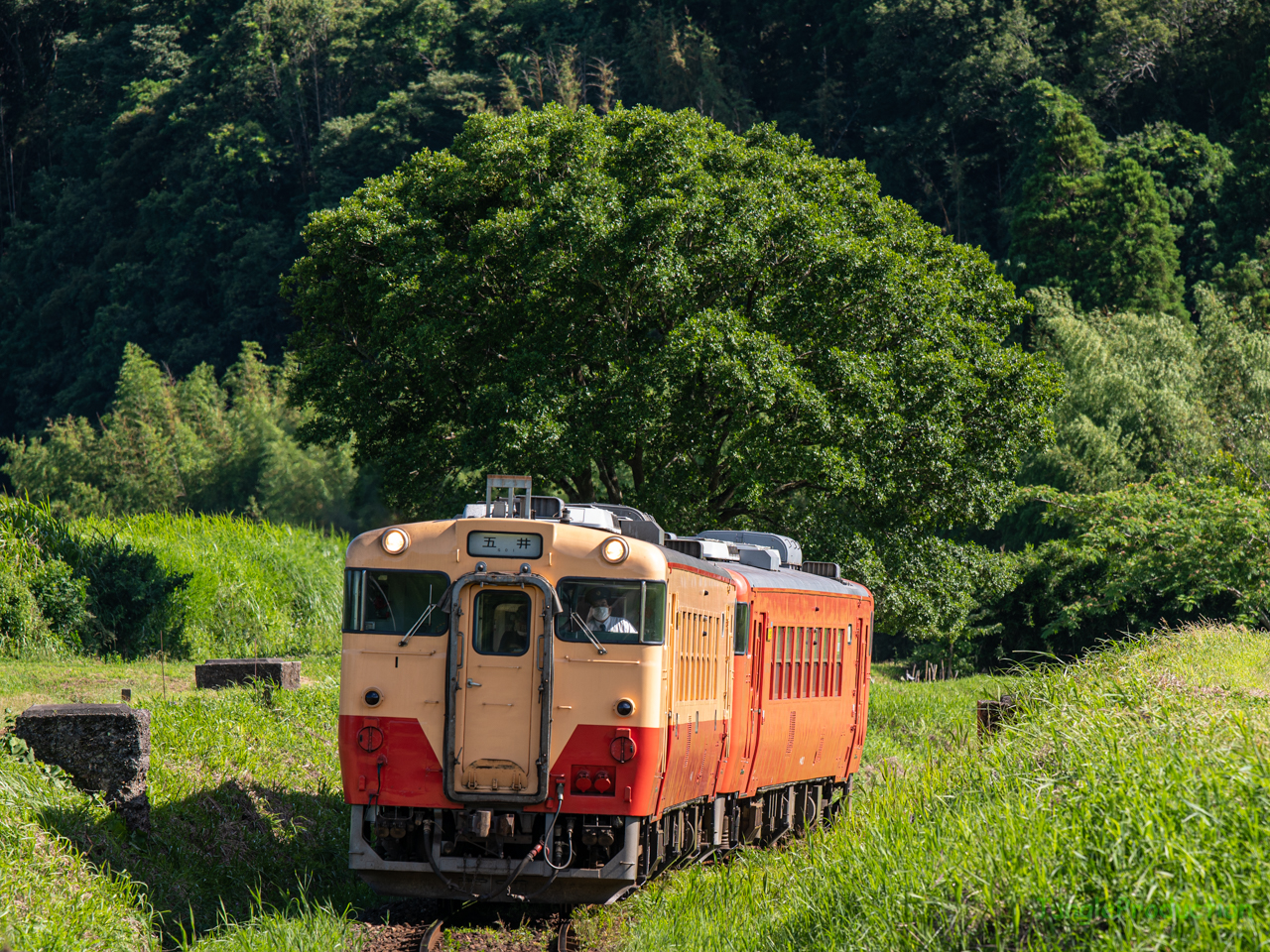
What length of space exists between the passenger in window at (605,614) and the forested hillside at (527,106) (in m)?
42.1

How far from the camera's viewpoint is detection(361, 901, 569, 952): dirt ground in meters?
9.72

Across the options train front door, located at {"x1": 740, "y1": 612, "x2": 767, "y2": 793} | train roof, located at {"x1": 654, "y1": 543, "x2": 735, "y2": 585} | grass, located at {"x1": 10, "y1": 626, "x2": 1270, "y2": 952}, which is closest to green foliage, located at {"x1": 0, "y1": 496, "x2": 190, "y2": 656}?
grass, located at {"x1": 10, "y1": 626, "x2": 1270, "y2": 952}

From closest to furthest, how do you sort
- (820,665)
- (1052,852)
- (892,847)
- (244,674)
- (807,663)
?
(1052,852) < (892,847) < (807,663) < (820,665) < (244,674)

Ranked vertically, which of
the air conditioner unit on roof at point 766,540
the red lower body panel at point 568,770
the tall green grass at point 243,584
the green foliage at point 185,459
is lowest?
the green foliage at point 185,459

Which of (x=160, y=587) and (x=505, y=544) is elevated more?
(x=505, y=544)

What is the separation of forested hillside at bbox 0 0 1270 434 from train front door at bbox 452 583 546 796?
139ft

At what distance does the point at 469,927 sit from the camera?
34.1 ft

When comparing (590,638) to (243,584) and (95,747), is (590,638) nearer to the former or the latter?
(95,747)

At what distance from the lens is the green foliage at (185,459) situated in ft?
189

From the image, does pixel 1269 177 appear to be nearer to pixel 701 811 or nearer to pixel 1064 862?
pixel 701 811

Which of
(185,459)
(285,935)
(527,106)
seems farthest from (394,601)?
(185,459)

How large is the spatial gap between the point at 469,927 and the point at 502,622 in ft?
7.64

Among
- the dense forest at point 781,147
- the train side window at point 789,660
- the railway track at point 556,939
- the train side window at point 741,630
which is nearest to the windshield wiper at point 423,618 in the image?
the railway track at point 556,939

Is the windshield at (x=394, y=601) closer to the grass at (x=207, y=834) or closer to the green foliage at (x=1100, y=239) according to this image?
the grass at (x=207, y=834)
